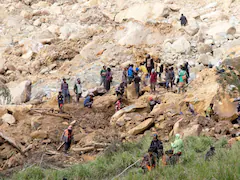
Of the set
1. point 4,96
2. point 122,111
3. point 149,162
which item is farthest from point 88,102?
point 149,162

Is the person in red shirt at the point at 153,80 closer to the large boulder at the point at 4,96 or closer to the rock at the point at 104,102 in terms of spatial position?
the rock at the point at 104,102

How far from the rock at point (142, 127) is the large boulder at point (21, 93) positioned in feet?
17.4

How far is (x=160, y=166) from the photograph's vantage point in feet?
25.6

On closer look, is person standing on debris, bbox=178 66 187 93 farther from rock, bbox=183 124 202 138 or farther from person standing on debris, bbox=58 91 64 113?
person standing on debris, bbox=58 91 64 113

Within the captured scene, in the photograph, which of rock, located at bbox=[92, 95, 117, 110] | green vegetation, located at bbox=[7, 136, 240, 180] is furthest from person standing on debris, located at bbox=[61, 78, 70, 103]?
green vegetation, located at bbox=[7, 136, 240, 180]

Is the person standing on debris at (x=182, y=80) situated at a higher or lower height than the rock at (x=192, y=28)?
lower

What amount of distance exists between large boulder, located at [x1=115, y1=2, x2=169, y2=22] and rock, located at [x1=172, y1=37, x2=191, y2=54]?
2.90 meters

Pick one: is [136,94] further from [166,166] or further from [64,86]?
[166,166]

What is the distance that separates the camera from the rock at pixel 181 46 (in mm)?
16766

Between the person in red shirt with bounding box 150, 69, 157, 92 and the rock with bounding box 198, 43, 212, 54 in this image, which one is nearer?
the person in red shirt with bounding box 150, 69, 157, 92

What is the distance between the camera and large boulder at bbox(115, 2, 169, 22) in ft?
64.6

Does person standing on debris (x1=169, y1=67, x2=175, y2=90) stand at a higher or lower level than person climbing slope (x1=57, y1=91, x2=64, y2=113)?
higher

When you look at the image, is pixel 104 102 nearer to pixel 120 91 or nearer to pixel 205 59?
pixel 120 91

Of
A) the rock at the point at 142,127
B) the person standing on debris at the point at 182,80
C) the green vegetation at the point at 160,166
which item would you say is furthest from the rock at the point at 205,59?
the green vegetation at the point at 160,166
